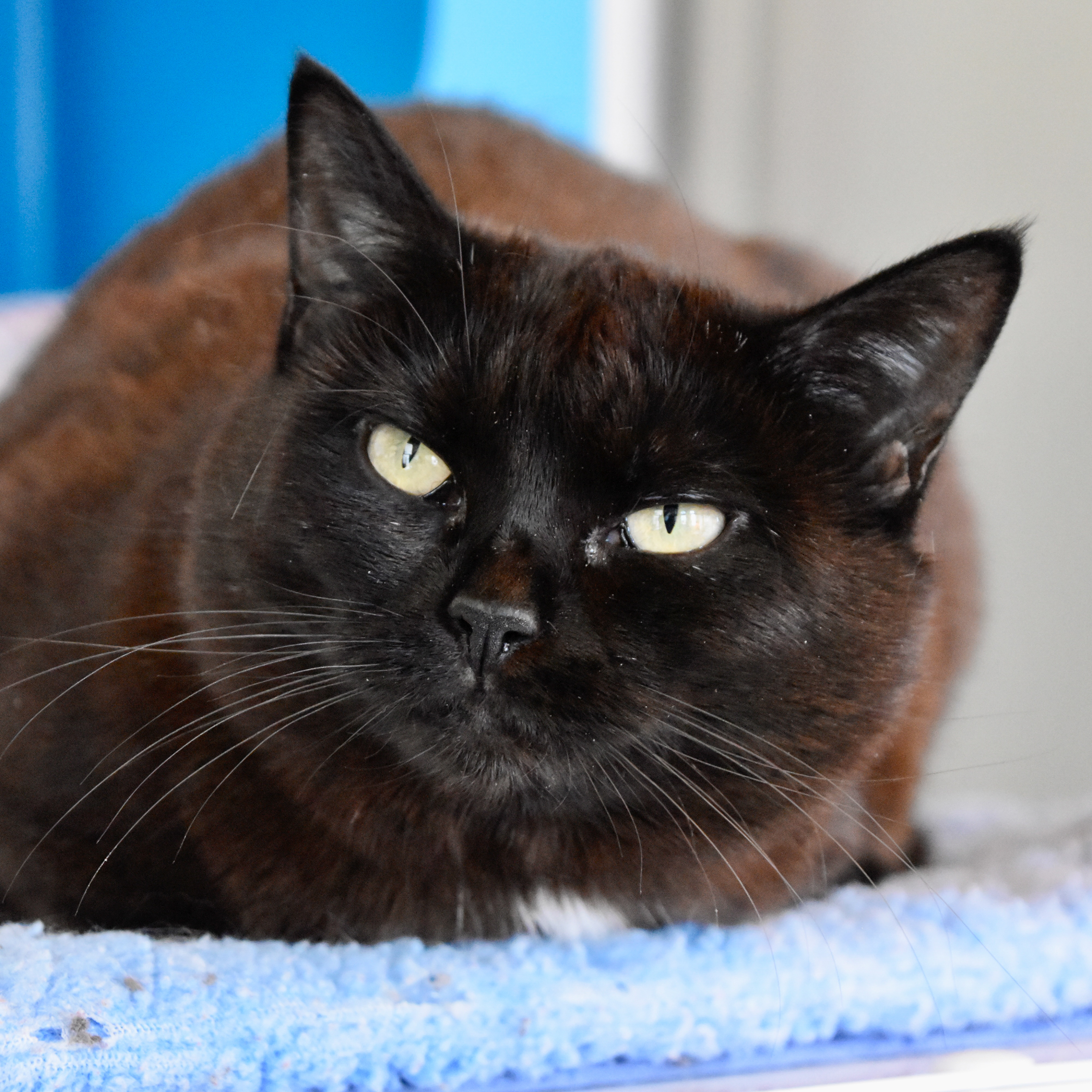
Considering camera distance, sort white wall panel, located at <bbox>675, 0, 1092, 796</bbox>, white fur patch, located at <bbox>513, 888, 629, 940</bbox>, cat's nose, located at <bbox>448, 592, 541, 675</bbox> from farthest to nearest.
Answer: white wall panel, located at <bbox>675, 0, 1092, 796</bbox>, white fur patch, located at <bbox>513, 888, 629, 940</bbox>, cat's nose, located at <bbox>448, 592, 541, 675</bbox>

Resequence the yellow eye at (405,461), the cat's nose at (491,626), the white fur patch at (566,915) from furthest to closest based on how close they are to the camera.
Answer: the white fur patch at (566,915)
the yellow eye at (405,461)
the cat's nose at (491,626)

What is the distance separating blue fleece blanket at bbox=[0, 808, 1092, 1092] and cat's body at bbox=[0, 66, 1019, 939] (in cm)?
7

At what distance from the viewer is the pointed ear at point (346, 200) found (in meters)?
0.95

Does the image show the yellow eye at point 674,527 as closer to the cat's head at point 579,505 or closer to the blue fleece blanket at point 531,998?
the cat's head at point 579,505

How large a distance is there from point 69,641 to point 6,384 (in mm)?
867

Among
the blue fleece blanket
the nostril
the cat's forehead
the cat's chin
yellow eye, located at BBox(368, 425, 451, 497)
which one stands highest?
the cat's forehead

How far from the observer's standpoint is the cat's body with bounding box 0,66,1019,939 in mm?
880

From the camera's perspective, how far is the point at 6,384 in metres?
1.78

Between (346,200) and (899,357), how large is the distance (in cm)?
44

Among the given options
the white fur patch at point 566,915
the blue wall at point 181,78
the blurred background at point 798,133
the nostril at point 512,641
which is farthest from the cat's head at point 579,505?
the blue wall at point 181,78

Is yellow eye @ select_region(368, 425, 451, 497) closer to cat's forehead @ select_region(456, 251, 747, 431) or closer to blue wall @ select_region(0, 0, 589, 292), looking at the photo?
cat's forehead @ select_region(456, 251, 747, 431)

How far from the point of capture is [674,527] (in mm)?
903

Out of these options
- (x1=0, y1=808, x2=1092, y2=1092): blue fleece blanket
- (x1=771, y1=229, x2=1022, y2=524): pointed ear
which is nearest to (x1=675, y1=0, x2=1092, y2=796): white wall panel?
(x1=0, y1=808, x2=1092, y2=1092): blue fleece blanket

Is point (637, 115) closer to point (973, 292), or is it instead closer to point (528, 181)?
point (528, 181)
